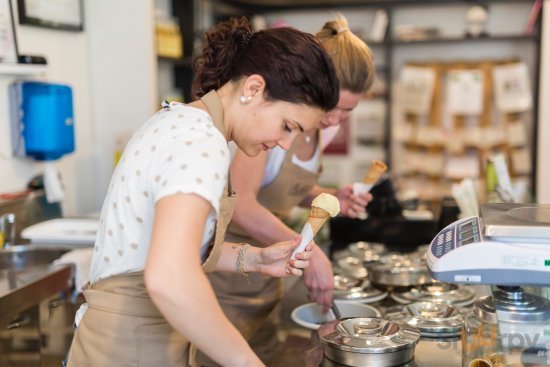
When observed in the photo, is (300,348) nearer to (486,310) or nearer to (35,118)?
(486,310)

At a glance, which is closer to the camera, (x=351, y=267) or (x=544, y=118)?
(x=351, y=267)

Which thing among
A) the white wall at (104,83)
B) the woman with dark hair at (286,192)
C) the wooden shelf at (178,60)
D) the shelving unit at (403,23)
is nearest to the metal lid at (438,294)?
the woman with dark hair at (286,192)

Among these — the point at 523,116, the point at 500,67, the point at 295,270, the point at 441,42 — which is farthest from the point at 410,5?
the point at 295,270

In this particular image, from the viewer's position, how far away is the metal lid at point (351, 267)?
2379mm

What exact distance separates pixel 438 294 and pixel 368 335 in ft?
1.82

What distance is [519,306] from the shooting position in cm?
144

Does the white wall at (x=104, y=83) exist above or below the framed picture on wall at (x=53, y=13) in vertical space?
below

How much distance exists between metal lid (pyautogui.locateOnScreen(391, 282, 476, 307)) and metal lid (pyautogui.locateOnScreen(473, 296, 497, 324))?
1.59ft

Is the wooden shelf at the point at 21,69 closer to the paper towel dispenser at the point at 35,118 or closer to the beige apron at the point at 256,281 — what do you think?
the paper towel dispenser at the point at 35,118

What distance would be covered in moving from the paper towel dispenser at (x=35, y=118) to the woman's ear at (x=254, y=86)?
1938 millimetres

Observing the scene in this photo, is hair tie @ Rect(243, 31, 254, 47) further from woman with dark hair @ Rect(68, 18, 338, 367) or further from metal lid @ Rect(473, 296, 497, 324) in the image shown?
metal lid @ Rect(473, 296, 497, 324)

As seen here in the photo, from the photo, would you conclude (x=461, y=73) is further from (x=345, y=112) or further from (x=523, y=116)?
(x=345, y=112)

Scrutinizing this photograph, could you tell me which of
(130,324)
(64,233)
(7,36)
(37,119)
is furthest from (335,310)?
(7,36)

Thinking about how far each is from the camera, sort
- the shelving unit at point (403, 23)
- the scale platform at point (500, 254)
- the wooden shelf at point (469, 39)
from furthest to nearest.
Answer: the shelving unit at point (403, 23), the wooden shelf at point (469, 39), the scale platform at point (500, 254)
